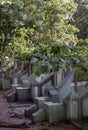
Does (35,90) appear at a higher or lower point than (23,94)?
higher

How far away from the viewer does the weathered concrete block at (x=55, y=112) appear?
12.3 metres

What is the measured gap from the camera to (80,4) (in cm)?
3191

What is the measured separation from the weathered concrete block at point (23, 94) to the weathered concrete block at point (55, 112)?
666 centimetres

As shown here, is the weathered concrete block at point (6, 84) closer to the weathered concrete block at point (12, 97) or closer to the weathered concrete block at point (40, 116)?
the weathered concrete block at point (12, 97)

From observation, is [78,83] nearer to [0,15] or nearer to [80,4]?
[0,15]

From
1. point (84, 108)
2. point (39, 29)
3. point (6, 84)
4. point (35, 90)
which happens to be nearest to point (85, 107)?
point (84, 108)

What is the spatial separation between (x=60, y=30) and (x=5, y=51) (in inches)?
176

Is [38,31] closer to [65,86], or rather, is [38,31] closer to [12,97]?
[12,97]

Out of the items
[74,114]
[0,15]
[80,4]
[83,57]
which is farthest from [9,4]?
[80,4]

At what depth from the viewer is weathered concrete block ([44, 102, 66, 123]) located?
12.3m

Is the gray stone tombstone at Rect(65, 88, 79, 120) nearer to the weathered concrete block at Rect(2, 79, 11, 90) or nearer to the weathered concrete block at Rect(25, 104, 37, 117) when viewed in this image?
the weathered concrete block at Rect(25, 104, 37, 117)

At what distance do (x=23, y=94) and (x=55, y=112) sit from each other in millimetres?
7016

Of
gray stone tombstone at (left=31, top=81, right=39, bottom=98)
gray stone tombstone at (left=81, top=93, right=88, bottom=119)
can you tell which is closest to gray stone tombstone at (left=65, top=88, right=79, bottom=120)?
gray stone tombstone at (left=81, top=93, right=88, bottom=119)

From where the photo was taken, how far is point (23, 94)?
19.2m
